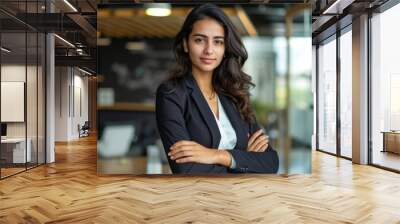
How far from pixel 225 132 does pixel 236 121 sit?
26 centimetres

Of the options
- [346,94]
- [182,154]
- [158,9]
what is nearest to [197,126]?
[182,154]

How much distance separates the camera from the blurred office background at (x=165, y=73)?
251 inches

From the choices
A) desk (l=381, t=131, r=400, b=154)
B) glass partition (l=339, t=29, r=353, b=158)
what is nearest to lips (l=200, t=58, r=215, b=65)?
desk (l=381, t=131, r=400, b=154)

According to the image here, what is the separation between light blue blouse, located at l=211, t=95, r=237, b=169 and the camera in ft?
19.7

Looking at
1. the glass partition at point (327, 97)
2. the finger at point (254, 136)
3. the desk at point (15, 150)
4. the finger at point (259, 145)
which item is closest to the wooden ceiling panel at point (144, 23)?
the finger at point (254, 136)

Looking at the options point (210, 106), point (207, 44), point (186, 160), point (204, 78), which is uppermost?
point (207, 44)

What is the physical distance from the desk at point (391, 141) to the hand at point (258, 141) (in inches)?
101

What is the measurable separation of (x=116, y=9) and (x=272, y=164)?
133 inches

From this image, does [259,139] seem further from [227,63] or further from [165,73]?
[165,73]

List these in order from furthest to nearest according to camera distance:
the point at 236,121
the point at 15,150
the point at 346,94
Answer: the point at 346,94 < the point at 15,150 < the point at 236,121

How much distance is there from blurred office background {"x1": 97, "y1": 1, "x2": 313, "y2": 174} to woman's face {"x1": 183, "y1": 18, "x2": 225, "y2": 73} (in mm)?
369

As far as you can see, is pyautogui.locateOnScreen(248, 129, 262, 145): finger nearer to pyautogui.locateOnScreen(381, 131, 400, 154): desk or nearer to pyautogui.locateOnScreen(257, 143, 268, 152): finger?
pyautogui.locateOnScreen(257, 143, 268, 152): finger

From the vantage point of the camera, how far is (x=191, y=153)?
6113mm

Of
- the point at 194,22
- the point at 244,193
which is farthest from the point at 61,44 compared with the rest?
the point at 244,193
